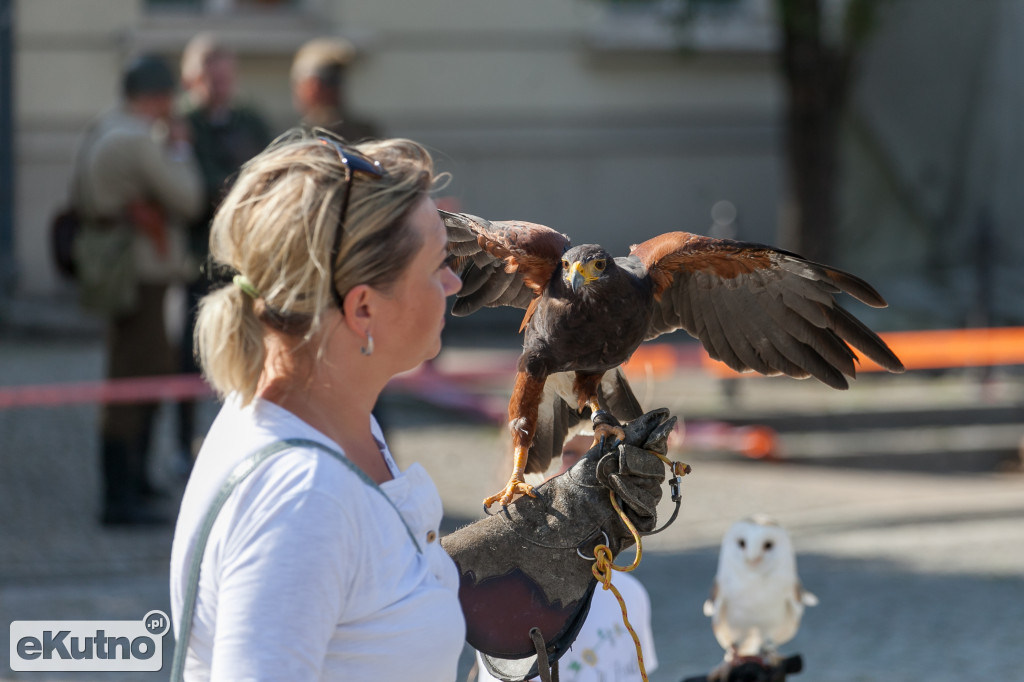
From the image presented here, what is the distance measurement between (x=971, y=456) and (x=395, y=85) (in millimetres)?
7114

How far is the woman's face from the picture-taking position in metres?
1.60

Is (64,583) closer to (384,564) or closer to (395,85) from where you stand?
(384,564)

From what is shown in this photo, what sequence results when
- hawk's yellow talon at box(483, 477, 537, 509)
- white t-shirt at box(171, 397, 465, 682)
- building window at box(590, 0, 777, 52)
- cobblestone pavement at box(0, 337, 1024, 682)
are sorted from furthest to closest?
building window at box(590, 0, 777, 52) → cobblestone pavement at box(0, 337, 1024, 682) → hawk's yellow talon at box(483, 477, 537, 509) → white t-shirt at box(171, 397, 465, 682)

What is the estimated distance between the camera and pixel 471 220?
101 inches

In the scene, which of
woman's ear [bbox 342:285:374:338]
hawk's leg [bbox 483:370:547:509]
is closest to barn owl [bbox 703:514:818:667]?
hawk's leg [bbox 483:370:547:509]

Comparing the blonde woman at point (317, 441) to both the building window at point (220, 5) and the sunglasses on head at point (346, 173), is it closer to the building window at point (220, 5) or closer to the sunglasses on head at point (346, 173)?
the sunglasses on head at point (346, 173)

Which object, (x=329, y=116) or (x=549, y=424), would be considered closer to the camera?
(x=549, y=424)

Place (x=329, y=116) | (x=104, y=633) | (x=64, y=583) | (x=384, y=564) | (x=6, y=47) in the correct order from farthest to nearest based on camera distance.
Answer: (x=6, y=47) < (x=329, y=116) < (x=64, y=583) < (x=104, y=633) < (x=384, y=564)

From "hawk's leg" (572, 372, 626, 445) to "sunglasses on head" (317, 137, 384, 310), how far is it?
0.89 meters

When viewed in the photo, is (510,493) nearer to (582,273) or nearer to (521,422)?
(521,422)

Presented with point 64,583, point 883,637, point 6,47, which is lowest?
point 64,583

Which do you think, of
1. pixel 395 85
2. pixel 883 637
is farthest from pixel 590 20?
pixel 883 637

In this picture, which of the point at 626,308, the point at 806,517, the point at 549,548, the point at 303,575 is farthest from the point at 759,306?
the point at 806,517

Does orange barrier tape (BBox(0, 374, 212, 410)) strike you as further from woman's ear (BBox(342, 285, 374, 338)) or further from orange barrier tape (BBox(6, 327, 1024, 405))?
woman's ear (BBox(342, 285, 374, 338))
